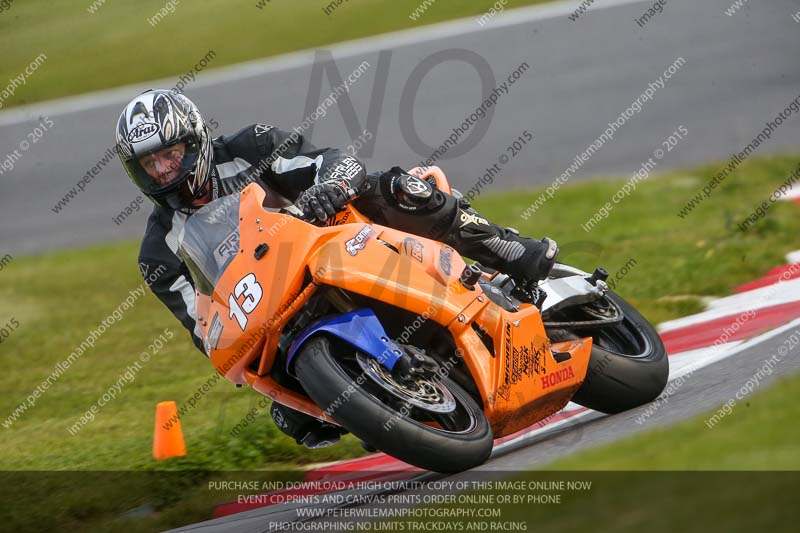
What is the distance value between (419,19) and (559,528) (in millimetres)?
13132

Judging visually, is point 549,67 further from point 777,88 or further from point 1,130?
point 1,130

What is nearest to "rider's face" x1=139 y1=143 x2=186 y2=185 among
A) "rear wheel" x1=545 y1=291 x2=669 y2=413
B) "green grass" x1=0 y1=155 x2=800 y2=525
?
"green grass" x1=0 y1=155 x2=800 y2=525

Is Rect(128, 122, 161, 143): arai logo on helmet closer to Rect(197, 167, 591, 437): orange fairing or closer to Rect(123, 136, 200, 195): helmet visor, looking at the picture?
Rect(123, 136, 200, 195): helmet visor

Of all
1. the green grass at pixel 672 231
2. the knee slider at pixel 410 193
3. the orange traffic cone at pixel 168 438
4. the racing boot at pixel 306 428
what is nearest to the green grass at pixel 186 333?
the green grass at pixel 672 231

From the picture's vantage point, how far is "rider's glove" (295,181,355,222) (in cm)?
480

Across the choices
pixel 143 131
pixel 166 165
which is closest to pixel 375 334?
pixel 166 165

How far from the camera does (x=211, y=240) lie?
4.82 meters

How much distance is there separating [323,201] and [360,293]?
1.63ft

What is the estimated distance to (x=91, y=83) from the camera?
51.7 ft

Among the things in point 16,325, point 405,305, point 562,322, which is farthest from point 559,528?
point 16,325

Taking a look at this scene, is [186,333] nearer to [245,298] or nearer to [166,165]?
[166,165]

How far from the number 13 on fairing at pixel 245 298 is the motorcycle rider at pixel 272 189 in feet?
1.47

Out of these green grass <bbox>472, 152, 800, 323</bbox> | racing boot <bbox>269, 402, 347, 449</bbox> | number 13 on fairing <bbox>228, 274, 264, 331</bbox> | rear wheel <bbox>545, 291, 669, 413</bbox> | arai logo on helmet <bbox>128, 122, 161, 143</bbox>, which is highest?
arai logo on helmet <bbox>128, 122, 161, 143</bbox>

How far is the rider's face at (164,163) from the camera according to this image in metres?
5.09
